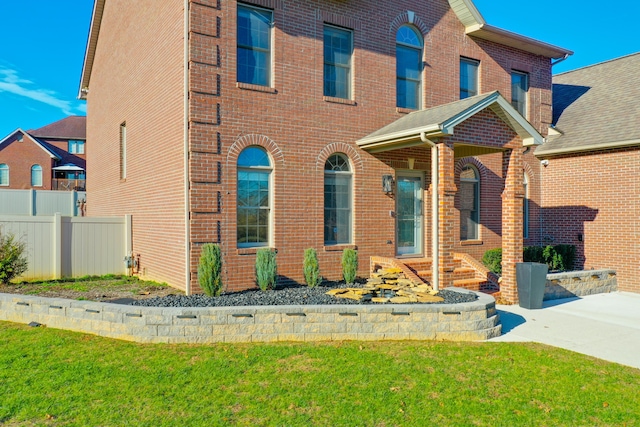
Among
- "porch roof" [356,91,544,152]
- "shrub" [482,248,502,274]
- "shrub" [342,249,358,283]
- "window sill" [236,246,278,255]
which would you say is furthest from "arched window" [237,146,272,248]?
"shrub" [482,248,502,274]

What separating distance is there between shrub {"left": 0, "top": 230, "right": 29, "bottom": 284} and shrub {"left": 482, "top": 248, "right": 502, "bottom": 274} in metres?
11.1

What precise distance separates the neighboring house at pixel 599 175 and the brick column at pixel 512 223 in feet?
14.2

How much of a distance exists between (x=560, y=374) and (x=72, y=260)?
10.9 metres

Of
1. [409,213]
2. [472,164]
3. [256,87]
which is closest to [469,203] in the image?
[472,164]

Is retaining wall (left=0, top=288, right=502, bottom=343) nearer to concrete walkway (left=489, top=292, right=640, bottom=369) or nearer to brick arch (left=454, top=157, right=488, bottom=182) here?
concrete walkway (left=489, top=292, right=640, bottom=369)

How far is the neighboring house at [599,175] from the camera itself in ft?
40.3

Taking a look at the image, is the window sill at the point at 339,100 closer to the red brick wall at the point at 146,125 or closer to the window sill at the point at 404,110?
the window sill at the point at 404,110

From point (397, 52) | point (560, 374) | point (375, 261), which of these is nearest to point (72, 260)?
point (375, 261)

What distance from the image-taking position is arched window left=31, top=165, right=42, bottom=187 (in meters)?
42.1

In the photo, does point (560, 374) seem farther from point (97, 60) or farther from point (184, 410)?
point (97, 60)

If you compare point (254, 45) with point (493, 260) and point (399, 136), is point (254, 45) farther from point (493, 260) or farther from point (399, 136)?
point (493, 260)

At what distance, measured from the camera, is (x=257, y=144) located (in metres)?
9.82

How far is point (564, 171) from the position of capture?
14062 mm

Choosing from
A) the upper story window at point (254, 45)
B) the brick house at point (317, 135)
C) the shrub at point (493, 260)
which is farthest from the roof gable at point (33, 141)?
the shrub at point (493, 260)
